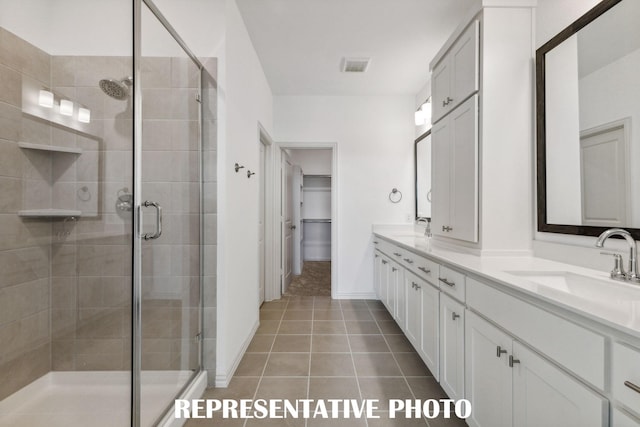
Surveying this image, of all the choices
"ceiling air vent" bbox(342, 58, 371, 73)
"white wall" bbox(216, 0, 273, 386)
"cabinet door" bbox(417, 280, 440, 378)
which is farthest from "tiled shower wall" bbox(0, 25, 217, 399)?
"ceiling air vent" bbox(342, 58, 371, 73)

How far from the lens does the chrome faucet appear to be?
1.12m

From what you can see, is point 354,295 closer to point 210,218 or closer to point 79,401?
point 210,218

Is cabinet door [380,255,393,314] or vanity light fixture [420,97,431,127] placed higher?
vanity light fixture [420,97,431,127]

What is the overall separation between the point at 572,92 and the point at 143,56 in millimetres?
2209

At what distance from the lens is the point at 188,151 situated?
1.83 meters

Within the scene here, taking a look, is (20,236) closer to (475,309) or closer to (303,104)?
(475,309)

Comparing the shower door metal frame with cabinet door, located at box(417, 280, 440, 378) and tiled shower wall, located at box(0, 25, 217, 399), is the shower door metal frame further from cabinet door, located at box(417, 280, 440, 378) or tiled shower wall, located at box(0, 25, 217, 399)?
cabinet door, located at box(417, 280, 440, 378)

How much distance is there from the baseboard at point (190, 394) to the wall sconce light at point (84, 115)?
4.96 ft

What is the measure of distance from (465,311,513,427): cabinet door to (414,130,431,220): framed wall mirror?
2.12m

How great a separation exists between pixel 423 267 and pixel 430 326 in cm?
39

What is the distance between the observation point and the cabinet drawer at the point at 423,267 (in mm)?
1878

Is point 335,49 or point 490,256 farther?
point 335,49

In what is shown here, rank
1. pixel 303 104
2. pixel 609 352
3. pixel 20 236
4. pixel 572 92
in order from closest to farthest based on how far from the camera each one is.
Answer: pixel 609 352 → pixel 20 236 → pixel 572 92 → pixel 303 104

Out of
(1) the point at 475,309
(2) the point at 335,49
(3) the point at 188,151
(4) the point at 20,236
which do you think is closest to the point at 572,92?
(1) the point at 475,309
